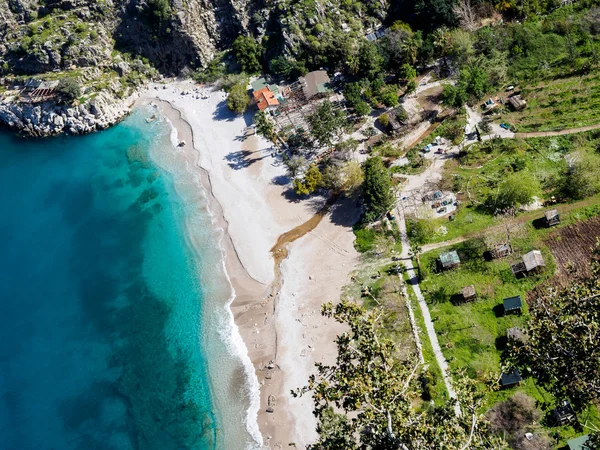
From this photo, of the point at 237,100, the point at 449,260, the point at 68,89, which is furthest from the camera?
the point at 68,89

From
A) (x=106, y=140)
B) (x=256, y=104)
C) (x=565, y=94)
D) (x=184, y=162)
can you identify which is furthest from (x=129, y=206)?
(x=565, y=94)

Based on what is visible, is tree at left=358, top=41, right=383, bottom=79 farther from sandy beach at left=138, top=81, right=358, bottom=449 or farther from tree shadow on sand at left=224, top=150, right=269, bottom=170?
tree shadow on sand at left=224, top=150, right=269, bottom=170

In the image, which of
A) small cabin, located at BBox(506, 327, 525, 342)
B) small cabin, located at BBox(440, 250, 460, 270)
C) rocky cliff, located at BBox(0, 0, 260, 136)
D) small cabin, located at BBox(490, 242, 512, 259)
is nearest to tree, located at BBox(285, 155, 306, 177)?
small cabin, located at BBox(440, 250, 460, 270)

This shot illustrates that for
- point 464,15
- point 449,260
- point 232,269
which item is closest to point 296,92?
point 464,15

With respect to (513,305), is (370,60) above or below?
above

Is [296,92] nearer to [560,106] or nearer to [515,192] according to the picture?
[560,106]

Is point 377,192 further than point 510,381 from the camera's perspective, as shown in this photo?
Yes

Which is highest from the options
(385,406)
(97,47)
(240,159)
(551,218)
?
(97,47)
